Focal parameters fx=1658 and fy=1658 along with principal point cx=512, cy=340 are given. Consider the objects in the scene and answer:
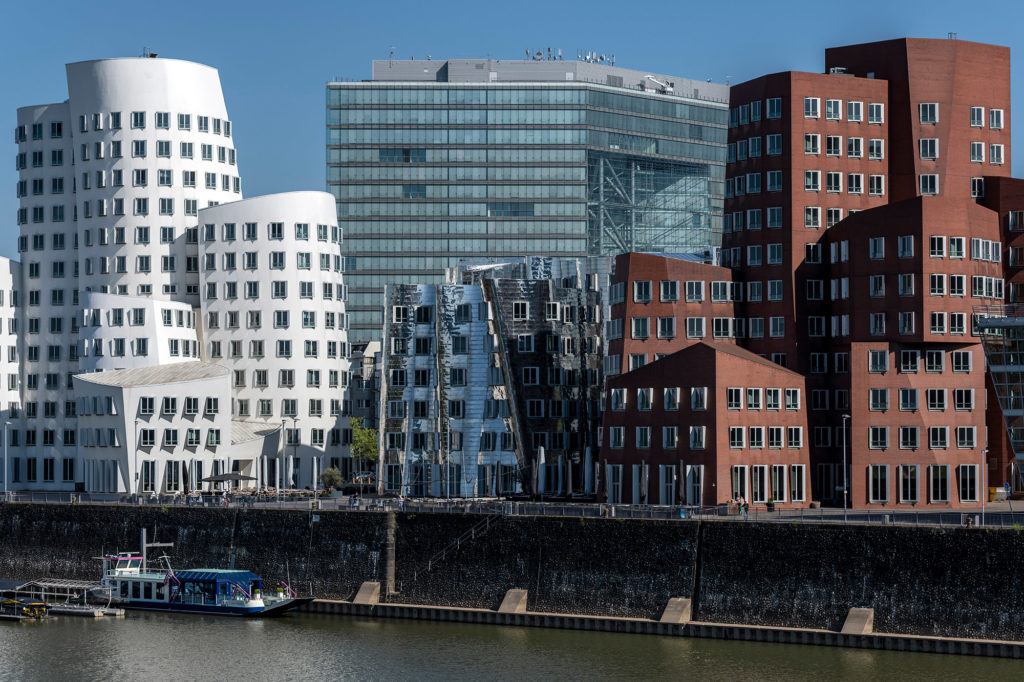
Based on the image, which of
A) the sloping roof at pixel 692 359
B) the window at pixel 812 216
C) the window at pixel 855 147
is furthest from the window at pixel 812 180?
the sloping roof at pixel 692 359

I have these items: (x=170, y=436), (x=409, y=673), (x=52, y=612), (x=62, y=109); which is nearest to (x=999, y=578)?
(x=409, y=673)

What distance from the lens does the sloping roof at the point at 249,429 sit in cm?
17225

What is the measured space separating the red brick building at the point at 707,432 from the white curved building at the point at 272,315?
52949mm

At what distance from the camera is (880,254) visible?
135m

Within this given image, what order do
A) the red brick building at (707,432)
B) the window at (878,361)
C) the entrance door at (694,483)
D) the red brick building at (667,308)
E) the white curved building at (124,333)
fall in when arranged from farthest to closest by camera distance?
the white curved building at (124,333)
the red brick building at (667,308)
the window at (878,361)
the red brick building at (707,432)
the entrance door at (694,483)

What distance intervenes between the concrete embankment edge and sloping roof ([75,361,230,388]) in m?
48.6

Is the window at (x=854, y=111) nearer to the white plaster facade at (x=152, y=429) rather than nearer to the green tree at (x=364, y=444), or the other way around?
the green tree at (x=364, y=444)

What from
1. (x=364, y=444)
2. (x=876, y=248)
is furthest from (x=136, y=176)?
(x=876, y=248)

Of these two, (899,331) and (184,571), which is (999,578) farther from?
(184,571)

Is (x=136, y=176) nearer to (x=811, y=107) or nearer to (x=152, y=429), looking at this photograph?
(x=152, y=429)

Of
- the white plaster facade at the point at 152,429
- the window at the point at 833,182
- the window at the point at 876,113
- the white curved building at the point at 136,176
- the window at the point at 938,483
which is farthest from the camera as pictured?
the white curved building at the point at 136,176

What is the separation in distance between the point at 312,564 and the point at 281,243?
62.5 metres

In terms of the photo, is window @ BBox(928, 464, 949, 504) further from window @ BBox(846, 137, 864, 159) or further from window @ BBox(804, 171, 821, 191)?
window @ BBox(846, 137, 864, 159)

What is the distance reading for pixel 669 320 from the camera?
144 meters
